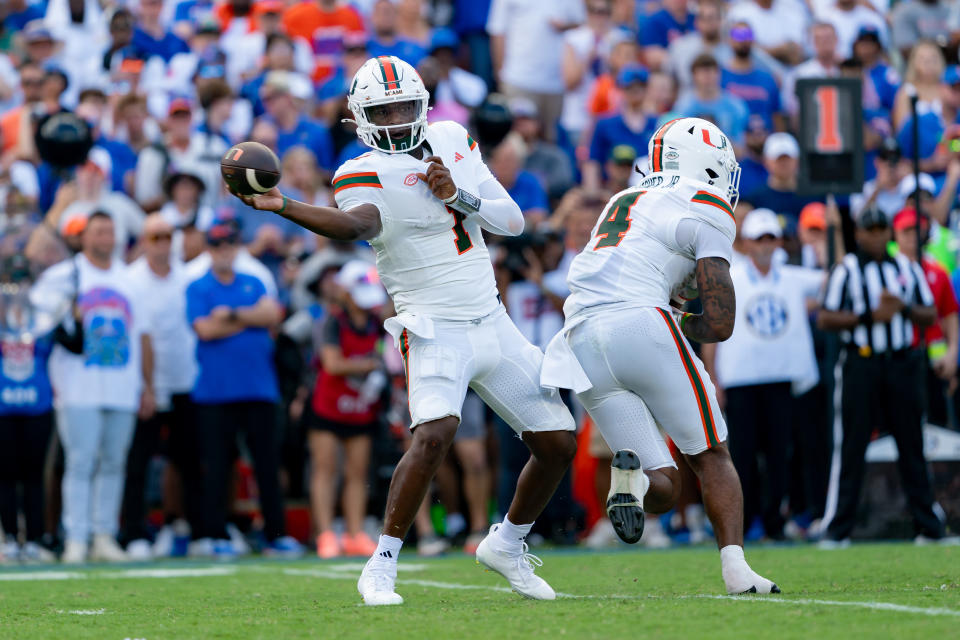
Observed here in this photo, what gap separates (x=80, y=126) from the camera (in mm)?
11727

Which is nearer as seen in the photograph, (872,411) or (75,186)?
(872,411)

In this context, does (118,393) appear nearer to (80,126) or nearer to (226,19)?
(80,126)

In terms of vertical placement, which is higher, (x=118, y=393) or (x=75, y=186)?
(x=75, y=186)

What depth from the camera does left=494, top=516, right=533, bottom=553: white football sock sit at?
6.41 meters

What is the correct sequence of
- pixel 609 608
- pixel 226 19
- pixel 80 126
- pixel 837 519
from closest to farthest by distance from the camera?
1. pixel 609 608
2. pixel 837 519
3. pixel 80 126
4. pixel 226 19

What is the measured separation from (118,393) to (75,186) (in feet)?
7.49

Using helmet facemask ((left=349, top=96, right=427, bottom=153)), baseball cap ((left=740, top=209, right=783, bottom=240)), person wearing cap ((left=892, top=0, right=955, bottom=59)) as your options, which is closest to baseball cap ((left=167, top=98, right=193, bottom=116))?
baseball cap ((left=740, top=209, right=783, bottom=240))

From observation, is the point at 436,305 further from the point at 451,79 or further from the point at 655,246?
the point at 451,79

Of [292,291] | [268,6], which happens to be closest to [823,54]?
[268,6]

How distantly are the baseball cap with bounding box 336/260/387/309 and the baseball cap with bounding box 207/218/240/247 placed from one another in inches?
31.4

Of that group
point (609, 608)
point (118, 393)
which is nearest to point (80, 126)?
point (118, 393)

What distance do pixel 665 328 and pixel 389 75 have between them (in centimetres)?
155

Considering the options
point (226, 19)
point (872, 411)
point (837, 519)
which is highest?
point (226, 19)

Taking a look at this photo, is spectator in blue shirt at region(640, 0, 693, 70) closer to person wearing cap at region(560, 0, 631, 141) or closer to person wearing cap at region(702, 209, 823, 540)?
person wearing cap at region(560, 0, 631, 141)
